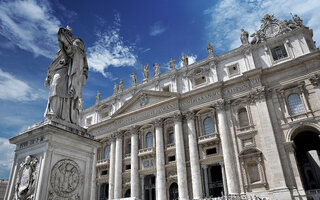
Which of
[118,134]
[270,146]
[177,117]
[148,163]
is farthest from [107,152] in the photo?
[270,146]

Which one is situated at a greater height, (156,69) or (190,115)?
(156,69)

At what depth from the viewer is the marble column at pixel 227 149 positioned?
74.8 feet

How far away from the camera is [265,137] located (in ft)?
75.9

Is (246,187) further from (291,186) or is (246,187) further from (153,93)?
(153,93)

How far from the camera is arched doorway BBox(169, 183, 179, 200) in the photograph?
26391mm

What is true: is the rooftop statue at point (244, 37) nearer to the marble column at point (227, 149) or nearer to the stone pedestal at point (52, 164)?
the marble column at point (227, 149)

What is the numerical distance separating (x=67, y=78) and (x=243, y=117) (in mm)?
21379

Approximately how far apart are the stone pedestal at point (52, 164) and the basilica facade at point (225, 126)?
744 inches

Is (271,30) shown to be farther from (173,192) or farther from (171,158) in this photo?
(173,192)

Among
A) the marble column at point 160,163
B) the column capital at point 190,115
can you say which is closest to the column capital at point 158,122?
the marble column at point 160,163

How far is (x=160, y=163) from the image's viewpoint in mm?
27359

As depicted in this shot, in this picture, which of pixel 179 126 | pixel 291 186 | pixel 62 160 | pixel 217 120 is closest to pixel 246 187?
pixel 291 186

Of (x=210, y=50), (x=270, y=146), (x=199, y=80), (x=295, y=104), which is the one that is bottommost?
(x=270, y=146)

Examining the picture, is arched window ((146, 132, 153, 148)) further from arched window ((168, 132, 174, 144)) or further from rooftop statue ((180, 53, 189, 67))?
rooftop statue ((180, 53, 189, 67))
